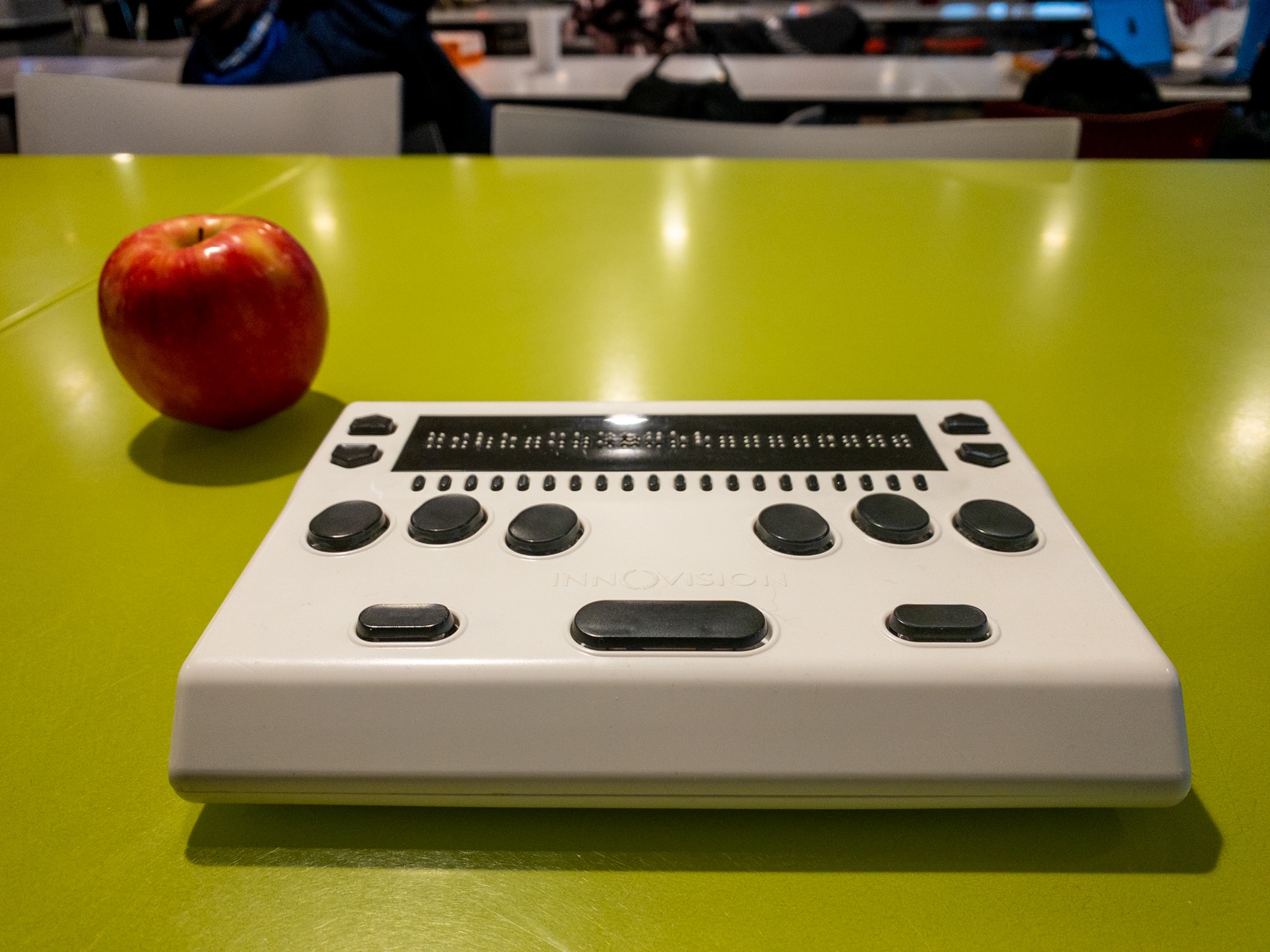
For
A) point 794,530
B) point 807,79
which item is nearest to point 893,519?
point 794,530

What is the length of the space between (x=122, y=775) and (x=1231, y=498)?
62 cm

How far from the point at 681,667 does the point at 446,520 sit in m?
0.14

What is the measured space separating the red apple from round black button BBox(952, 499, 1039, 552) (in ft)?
1.44

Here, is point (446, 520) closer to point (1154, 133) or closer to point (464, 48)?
point (1154, 133)

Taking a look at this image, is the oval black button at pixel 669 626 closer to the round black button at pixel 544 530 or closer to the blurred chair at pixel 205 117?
the round black button at pixel 544 530

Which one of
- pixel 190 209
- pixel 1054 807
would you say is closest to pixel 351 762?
pixel 1054 807

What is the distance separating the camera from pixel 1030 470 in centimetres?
46

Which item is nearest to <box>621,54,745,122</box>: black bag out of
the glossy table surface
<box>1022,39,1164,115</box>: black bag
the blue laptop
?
the glossy table surface

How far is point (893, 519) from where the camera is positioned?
41 cm

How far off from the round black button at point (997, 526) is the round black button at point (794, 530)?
0.07m

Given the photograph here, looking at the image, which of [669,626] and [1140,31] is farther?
[1140,31]

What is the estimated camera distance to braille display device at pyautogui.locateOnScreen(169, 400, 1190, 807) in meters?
0.34

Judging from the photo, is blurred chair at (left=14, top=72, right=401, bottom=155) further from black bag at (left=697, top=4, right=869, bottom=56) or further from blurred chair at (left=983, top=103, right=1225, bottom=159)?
black bag at (left=697, top=4, right=869, bottom=56)

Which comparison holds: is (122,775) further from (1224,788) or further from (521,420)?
(1224,788)
